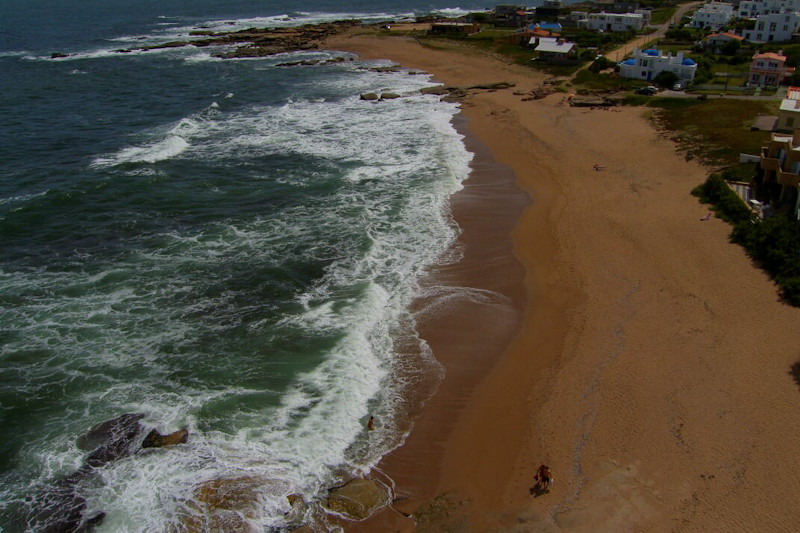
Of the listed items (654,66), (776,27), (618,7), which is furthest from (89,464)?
(618,7)

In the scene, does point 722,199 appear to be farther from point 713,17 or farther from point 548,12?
point 548,12

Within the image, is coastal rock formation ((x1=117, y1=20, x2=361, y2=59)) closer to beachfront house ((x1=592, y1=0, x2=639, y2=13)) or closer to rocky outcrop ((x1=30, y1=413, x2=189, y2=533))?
beachfront house ((x1=592, y1=0, x2=639, y2=13))

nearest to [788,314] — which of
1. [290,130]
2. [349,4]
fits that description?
[290,130]

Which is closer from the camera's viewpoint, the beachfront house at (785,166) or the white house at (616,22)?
the beachfront house at (785,166)

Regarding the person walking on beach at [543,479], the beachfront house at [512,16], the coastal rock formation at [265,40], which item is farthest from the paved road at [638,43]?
the person walking on beach at [543,479]

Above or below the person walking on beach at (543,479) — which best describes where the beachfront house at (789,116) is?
above

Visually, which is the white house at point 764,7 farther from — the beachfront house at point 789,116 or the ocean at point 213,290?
the ocean at point 213,290

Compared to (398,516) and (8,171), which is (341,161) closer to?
(8,171)
